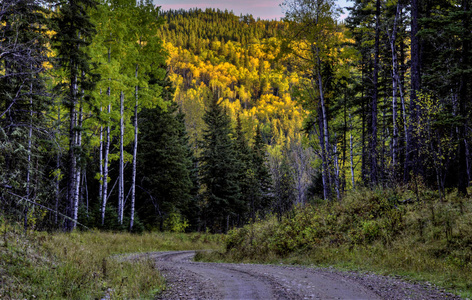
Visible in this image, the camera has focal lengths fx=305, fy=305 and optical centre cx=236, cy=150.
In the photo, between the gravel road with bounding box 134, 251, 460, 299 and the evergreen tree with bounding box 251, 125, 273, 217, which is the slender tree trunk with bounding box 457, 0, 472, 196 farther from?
the evergreen tree with bounding box 251, 125, 273, 217

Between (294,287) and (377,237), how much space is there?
5.66 meters

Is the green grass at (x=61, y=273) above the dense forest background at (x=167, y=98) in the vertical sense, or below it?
below

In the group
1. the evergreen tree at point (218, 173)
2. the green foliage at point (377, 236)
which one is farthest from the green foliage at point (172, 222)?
the green foliage at point (377, 236)

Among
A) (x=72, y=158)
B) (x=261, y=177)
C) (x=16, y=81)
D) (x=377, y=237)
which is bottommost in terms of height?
(x=377, y=237)

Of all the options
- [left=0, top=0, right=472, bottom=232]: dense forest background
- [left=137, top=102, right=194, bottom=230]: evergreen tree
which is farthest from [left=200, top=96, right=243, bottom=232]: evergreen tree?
[left=137, top=102, right=194, bottom=230]: evergreen tree

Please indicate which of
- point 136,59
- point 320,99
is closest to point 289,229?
point 320,99

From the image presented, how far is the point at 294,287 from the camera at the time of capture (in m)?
6.82

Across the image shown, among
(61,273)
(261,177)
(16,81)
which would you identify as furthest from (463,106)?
(261,177)

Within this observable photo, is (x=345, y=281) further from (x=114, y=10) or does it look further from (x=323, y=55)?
(x=114, y=10)

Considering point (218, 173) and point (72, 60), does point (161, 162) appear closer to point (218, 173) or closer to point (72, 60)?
point (218, 173)

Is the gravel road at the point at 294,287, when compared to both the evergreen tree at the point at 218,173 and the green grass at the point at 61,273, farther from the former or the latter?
the evergreen tree at the point at 218,173

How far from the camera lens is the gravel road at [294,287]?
6.20 metres

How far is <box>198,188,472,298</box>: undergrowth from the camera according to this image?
8.19m

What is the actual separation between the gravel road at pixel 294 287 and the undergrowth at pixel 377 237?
0.82 metres
